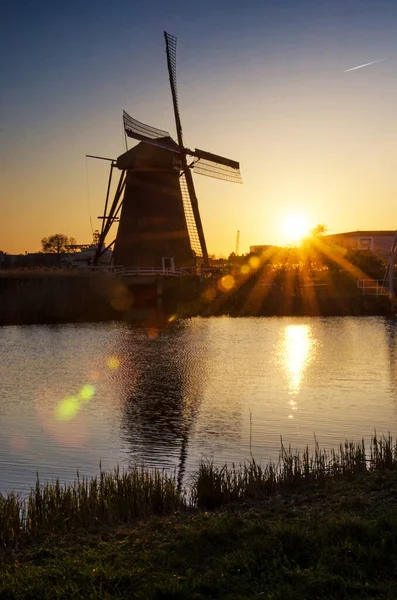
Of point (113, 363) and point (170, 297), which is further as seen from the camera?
point (170, 297)

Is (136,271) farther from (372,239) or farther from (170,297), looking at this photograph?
(372,239)

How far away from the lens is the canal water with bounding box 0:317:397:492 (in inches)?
589

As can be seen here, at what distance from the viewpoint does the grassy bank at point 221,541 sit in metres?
6.77

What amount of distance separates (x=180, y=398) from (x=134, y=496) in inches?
461

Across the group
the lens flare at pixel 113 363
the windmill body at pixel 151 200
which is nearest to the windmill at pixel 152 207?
the windmill body at pixel 151 200

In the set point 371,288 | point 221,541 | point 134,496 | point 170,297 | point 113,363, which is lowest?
point 113,363

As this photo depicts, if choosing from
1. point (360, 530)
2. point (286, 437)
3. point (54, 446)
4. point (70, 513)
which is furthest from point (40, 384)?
point (360, 530)

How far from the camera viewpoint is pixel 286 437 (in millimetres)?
15867

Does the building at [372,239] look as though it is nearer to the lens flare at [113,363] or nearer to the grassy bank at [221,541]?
the lens flare at [113,363]

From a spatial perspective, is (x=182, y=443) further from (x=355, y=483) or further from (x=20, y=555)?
(x=20, y=555)

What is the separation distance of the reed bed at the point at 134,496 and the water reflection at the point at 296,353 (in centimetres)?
829

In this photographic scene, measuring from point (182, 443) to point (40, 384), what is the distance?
10.6 m

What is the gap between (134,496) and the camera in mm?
10273

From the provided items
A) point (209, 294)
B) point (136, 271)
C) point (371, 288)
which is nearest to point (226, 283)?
point (209, 294)
